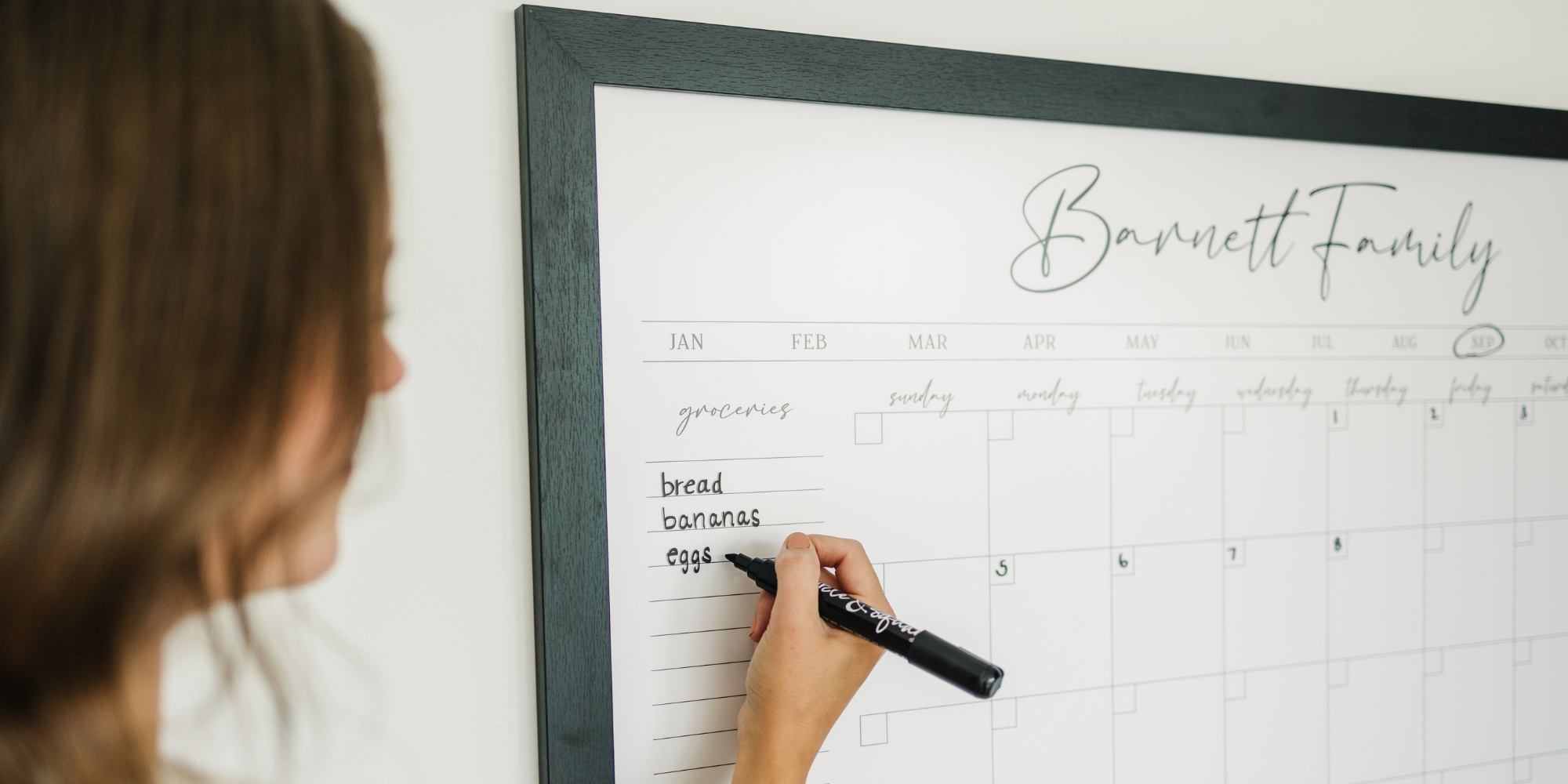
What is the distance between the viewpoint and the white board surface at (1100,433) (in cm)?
59

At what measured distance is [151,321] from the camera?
0.31m

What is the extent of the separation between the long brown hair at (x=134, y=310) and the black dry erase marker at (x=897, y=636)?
30 centimetres

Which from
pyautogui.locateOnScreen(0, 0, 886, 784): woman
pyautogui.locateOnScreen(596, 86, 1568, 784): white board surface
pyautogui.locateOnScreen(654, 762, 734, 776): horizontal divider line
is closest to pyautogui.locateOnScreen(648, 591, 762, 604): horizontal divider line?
pyautogui.locateOnScreen(596, 86, 1568, 784): white board surface

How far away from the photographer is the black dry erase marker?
1.64ft

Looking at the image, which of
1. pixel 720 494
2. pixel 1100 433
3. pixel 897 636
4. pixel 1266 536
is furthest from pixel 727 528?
pixel 1266 536

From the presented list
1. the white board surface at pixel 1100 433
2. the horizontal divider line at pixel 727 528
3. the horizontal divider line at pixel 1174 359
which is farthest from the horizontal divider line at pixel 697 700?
the horizontal divider line at pixel 1174 359

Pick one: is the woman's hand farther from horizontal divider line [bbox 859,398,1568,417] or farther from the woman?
the woman

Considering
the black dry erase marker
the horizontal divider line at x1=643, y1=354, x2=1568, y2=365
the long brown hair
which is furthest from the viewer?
the horizontal divider line at x1=643, y1=354, x2=1568, y2=365

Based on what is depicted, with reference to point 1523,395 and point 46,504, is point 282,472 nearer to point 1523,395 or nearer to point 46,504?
point 46,504

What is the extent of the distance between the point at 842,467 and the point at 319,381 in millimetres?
349

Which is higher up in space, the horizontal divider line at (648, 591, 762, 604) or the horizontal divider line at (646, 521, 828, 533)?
the horizontal divider line at (646, 521, 828, 533)

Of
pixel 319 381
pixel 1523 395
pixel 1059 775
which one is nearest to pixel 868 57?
pixel 319 381

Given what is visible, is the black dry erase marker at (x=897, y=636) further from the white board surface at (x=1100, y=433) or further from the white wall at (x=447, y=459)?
the white wall at (x=447, y=459)

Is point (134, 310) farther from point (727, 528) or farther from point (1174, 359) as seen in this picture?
point (1174, 359)
